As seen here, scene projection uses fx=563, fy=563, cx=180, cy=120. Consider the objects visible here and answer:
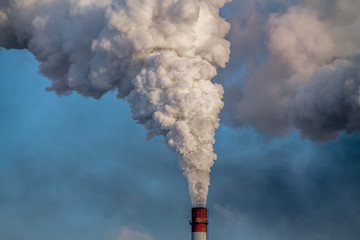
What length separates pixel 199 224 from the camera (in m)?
79.1

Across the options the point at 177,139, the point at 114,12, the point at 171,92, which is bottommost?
the point at 177,139

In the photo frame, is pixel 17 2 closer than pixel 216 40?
No

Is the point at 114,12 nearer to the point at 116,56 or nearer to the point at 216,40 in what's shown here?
the point at 116,56

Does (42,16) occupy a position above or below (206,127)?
above

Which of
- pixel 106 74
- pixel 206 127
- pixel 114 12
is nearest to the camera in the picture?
pixel 206 127

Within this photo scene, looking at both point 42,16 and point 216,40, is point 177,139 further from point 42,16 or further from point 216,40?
point 42,16

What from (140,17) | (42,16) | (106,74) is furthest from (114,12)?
(42,16)

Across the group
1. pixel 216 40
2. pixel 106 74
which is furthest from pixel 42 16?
pixel 216 40

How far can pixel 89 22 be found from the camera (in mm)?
94562

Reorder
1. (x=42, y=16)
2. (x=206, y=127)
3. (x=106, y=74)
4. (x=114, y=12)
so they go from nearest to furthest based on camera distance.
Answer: (x=206, y=127) → (x=114, y=12) → (x=106, y=74) → (x=42, y=16)

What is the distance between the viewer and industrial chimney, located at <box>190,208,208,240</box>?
78.8m

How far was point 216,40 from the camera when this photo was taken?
86.1 metres

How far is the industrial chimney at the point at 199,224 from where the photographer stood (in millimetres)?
78812

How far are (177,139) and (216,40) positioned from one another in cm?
1731
